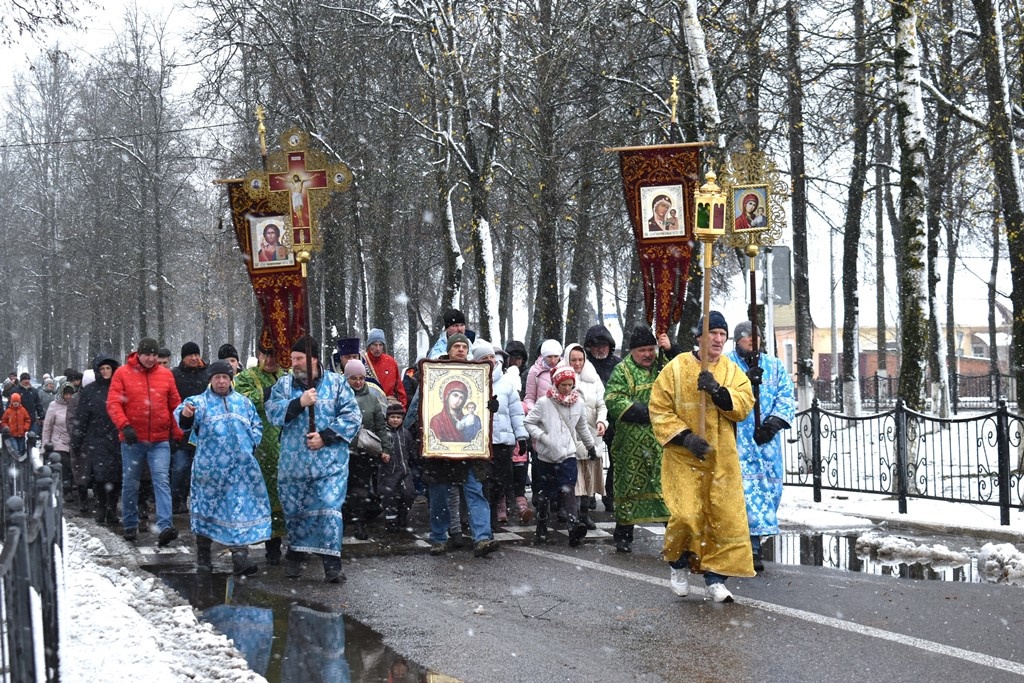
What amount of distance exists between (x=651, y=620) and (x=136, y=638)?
2870mm

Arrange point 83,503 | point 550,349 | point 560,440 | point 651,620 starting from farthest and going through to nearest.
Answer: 1. point 83,503
2. point 550,349
3. point 560,440
4. point 651,620

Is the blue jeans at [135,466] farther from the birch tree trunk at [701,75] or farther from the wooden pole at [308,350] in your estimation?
the birch tree trunk at [701,75]

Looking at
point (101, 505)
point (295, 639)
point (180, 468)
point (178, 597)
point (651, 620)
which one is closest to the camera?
point (295, 639)

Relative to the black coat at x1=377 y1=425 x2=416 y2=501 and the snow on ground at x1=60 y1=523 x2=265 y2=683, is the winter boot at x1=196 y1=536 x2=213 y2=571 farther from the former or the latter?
the black coat at x1=377 y1=425 x2=416 y2=501

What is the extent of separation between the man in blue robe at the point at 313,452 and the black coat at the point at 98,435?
14.7ft

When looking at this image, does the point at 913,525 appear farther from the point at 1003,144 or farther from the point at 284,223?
the point at 284,223

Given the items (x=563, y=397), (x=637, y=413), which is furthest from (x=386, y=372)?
(x=637, y=413)

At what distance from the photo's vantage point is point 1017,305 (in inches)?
589

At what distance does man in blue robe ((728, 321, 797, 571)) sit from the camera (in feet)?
30.9

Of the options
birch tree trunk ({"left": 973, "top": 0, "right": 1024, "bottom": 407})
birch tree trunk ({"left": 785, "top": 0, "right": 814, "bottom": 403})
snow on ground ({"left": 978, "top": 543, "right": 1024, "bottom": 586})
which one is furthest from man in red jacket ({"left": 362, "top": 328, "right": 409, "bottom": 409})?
birch tree trunk ({"left": 973, "top": 0, "right": 1024, "bottom": 407})

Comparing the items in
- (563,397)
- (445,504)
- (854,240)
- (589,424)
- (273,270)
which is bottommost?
(445,504)

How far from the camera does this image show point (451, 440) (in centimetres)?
1117

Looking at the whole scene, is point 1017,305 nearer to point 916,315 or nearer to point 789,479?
point 916,315

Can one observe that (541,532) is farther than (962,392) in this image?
No
